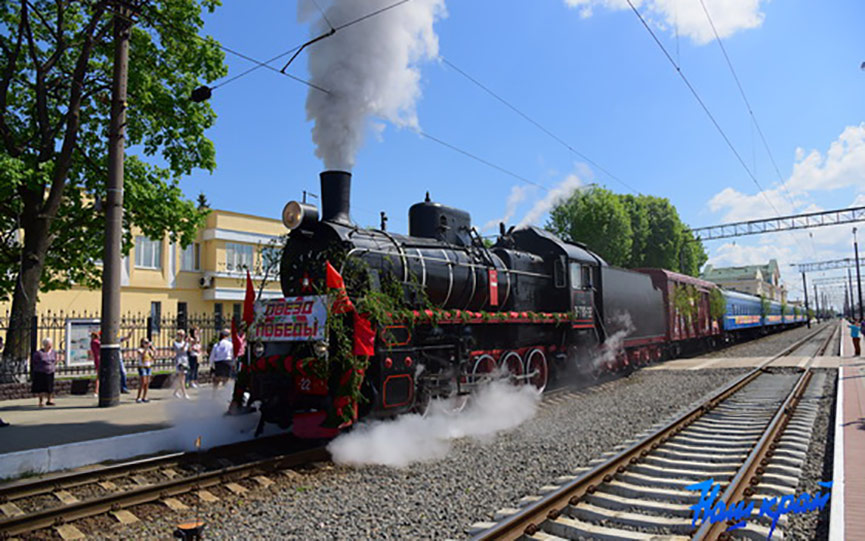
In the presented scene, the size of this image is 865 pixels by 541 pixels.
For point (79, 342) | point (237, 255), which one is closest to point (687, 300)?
point (79, 342)

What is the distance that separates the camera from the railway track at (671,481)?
4.19m

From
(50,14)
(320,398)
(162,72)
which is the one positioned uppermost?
(50,14)

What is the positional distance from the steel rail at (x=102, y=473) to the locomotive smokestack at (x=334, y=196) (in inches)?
124

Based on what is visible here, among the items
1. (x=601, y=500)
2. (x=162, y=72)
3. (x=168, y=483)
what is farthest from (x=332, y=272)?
(x=162, y=72)

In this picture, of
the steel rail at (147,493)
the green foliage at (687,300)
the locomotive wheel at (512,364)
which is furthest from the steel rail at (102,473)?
the green foliage at (687,300)

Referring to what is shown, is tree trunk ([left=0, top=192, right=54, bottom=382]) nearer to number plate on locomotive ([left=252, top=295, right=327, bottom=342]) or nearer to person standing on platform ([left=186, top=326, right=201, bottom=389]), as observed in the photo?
person standing on platform ([left=186, top=326, right=201, bottom=389])

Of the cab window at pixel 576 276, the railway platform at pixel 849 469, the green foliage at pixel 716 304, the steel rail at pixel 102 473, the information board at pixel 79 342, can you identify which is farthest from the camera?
the green foliage at pixel 716 304

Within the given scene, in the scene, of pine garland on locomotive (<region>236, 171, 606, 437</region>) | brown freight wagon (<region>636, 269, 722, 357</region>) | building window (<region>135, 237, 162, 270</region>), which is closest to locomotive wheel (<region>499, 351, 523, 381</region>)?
pine garland on locomotive (<region>236, 171, 606, 437</region>)

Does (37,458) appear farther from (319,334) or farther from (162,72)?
(162,72)

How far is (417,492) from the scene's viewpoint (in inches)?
216

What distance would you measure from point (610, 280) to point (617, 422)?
629cm

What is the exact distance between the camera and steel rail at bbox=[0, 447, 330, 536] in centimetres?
459

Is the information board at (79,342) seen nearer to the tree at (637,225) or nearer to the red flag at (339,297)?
the red flag at (339,297)

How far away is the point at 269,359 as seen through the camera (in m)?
7.17
